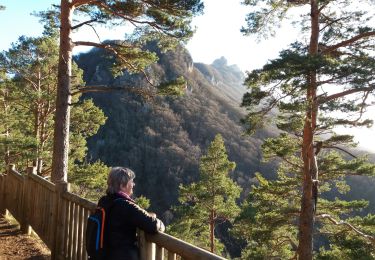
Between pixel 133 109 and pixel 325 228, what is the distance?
78.3 m

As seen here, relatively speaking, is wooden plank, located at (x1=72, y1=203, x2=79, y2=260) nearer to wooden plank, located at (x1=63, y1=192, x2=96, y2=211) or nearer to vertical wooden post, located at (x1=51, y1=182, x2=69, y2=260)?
wooden plank, located at (x1=63, y1=192, x2=96, y2=211)

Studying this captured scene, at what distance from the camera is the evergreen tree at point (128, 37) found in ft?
31.2

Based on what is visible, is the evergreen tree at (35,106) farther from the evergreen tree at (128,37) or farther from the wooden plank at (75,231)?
the wooden plank at (75,231)

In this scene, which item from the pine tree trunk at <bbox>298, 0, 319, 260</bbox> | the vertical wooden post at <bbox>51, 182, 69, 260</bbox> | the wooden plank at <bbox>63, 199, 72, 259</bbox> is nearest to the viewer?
the wooden plank at <bbox>63, 199, 72, 259</bbox>

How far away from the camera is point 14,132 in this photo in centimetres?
2173

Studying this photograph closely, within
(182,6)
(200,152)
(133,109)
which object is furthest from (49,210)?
(133,109)

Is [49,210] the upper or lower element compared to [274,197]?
upper

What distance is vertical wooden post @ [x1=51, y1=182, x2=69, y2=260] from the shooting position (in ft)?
19.3

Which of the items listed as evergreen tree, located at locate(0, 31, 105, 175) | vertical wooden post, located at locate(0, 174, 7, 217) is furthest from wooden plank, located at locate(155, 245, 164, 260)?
evergreen tree, located at locate(0, 31, 105, 175)

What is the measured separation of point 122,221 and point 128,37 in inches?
333

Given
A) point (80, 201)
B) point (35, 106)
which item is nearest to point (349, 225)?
point (80, 201)

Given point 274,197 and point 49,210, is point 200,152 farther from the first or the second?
point 49,210

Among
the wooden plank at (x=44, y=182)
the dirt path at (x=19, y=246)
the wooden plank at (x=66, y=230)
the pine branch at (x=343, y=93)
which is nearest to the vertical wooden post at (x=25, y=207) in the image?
the dirt path at (x=19, y=246)

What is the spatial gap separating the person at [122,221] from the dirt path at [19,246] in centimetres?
427
